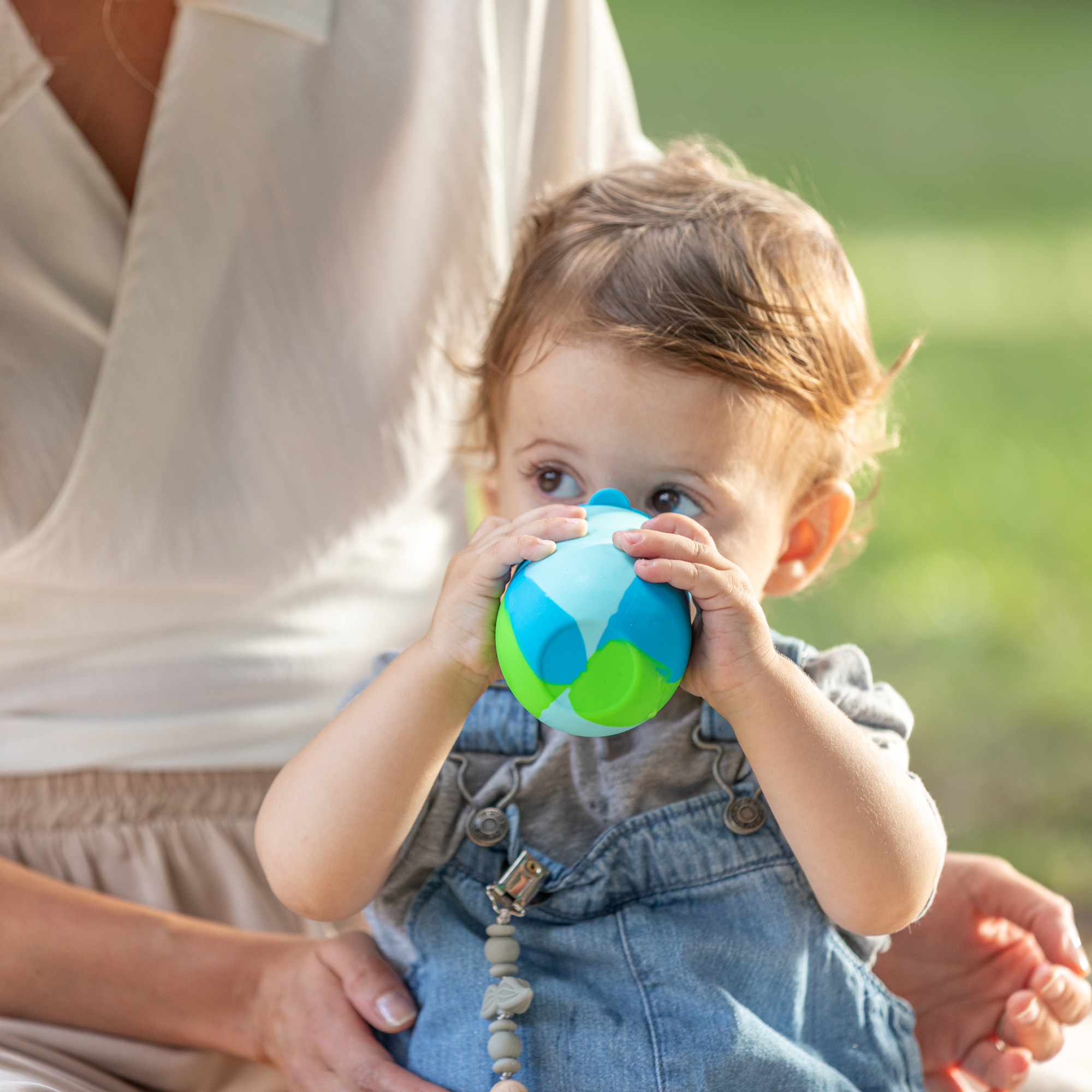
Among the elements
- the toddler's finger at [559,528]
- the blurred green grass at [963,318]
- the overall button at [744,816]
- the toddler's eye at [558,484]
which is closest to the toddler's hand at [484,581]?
the toddler's finger at [559,528]

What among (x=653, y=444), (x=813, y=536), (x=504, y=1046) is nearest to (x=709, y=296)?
(x=653, y=444)

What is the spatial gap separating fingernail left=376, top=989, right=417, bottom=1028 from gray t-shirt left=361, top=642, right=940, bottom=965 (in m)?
0.05

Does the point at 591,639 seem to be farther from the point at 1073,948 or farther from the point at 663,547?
the point at 1073,948

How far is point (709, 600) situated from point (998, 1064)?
0.65 m

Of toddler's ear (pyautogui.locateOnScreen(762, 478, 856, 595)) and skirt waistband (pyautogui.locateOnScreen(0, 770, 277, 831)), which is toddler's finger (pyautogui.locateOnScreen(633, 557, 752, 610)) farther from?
skirt waistband (pyautogui.locateOnScreen(0, 770, 277, 831))

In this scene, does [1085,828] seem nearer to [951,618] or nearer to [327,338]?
[951,618]

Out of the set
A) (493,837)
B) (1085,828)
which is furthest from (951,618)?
(493,837)

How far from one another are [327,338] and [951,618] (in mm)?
2191

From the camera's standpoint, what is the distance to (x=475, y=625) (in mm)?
941

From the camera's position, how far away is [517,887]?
3.45 feet

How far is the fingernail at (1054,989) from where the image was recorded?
1.22m

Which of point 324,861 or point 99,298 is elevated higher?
point 99,298

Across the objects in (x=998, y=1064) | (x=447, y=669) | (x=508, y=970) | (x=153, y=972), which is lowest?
(x=998, y=1064)

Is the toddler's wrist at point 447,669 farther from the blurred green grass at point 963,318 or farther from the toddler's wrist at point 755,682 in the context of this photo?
the blurred green grass at point 963,318
